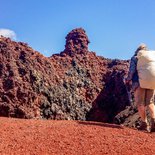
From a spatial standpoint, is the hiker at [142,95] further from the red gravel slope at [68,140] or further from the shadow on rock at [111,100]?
the shadow on rock at [111,100]

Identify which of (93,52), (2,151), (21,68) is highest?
(93,52)

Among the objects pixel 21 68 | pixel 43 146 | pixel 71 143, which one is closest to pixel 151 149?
pixel 71 143

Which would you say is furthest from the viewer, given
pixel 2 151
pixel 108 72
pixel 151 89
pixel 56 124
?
pixel 108 72

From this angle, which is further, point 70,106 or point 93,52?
point 93,52

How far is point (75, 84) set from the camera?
64.1 feet

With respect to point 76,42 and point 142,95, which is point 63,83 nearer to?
point 76,42

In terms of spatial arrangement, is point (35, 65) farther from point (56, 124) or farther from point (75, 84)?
point (56, 124)

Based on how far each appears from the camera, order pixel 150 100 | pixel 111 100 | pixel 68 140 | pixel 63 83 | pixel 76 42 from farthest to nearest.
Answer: pixel 76 42, pixel 111 100, pixel 63 83, pixel 150 100, pixel 68 140

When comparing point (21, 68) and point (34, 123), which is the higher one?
point (21, 68)

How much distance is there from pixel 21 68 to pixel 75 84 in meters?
3.65

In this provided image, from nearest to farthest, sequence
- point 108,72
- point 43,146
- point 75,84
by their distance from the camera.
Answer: point 43,146 < point 75,84 < point 108,72

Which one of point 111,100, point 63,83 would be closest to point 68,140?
point 63,83

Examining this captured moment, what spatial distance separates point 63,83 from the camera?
18922 millimetres

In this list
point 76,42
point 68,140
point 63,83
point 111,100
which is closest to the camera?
point 68,140
